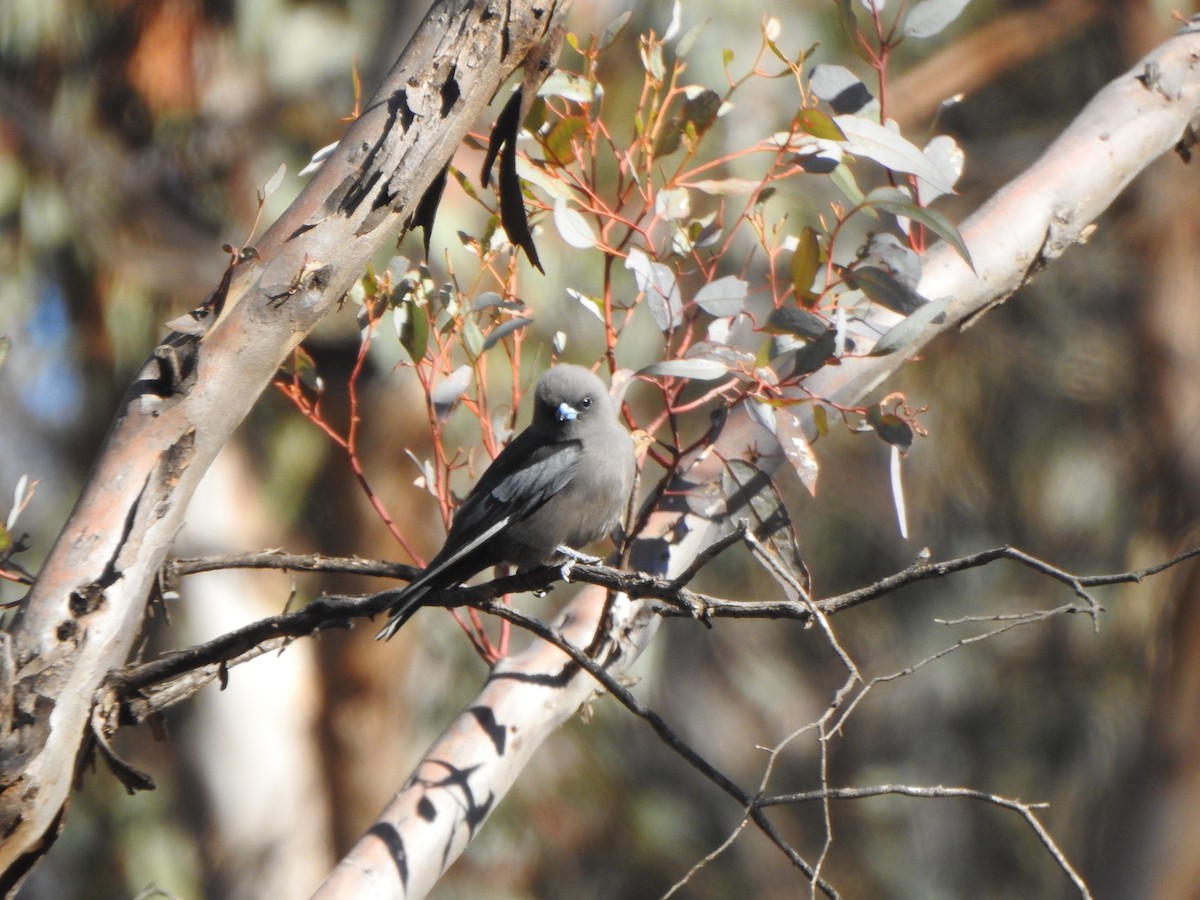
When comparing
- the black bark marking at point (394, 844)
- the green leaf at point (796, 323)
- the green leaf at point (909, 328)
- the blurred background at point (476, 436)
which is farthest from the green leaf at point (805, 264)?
the blurred background at point (476, 436)

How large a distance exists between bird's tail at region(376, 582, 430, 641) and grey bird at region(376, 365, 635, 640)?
0.25m

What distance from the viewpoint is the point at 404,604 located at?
65.6 inches

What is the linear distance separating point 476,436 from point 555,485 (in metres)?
2.24

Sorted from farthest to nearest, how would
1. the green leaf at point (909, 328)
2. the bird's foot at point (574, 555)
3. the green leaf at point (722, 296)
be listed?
the bird's foot at point (574, 555), the green leaf at point (722, 296), the green leaf at point (909, 328)

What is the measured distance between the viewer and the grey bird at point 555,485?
84.7 inches

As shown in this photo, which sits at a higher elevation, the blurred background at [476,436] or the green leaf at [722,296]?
the blurred background at [476,436]

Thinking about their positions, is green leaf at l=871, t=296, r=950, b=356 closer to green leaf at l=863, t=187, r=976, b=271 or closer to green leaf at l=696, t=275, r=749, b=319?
green leaf at l=863, t=187, r=976, b=271

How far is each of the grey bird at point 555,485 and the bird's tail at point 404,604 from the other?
25cm

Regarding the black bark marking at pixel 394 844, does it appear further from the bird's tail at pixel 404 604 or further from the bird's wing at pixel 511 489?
the bird's wing at pixel 511 489

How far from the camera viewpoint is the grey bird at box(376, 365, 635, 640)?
2150mm

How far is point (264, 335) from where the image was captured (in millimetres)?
1596

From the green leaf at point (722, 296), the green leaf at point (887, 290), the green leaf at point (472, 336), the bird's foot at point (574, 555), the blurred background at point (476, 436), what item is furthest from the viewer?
the blurred background at point (476, 436)

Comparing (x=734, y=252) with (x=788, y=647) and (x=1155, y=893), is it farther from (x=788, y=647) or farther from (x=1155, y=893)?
(x=1155, y=893)

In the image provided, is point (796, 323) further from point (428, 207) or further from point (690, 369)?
point (428, 207)
